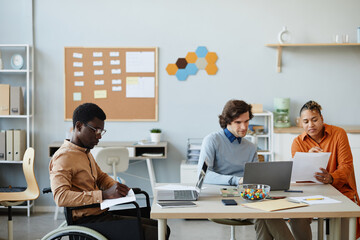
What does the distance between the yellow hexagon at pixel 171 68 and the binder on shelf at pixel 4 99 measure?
5.35 ft

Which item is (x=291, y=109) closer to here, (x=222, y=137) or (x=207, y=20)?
(x=207, y=20)

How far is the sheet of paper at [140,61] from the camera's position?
198 inches

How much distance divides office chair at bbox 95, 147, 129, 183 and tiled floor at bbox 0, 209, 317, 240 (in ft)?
2.50

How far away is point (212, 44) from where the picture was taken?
504 centimetres

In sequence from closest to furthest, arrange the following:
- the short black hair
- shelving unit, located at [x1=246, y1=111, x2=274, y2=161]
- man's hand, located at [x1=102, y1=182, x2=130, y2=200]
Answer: man's hand, located at [x1=102, y1=182, x2=130, y2=200] < the short black hair < shelving unit, located at [x1=246, y1=111, x2=274, y2=161]

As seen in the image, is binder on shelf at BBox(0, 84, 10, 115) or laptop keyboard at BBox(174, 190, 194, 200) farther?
binder on shelf at BBox(0, 84, 10, 115)

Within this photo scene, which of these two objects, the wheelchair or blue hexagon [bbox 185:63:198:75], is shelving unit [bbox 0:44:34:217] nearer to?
blue hexagon [bbox 185:63:198:75]

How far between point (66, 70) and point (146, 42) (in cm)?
89

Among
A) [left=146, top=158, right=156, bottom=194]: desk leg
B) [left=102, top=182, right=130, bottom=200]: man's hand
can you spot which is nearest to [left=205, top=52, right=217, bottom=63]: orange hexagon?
[left=146, top=158, right=156, bottom=194]: desk leg

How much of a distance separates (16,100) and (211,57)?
204 centimetres

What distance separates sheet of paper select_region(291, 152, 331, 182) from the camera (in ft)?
9.76

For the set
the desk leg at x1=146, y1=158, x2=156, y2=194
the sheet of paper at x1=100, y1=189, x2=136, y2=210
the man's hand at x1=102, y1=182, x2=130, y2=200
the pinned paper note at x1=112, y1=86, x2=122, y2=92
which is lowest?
the desk leg at x1=146, y1=158, x2=156, y2=194

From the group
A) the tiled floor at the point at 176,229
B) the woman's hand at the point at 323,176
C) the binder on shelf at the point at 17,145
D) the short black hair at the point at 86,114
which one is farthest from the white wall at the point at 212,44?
the short black hair at the point at 86,114

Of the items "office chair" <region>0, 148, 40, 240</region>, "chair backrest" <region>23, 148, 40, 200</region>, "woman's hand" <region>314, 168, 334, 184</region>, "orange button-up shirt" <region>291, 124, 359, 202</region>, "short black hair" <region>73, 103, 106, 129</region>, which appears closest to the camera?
"short black hair" <region>73, 103, 106, 129</region>
